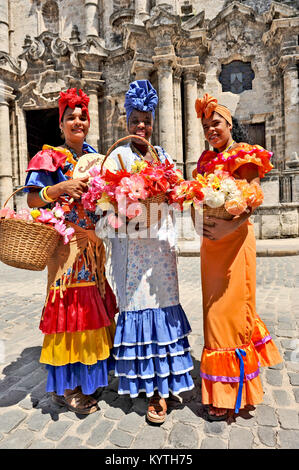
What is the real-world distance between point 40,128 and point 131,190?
63.7 ft

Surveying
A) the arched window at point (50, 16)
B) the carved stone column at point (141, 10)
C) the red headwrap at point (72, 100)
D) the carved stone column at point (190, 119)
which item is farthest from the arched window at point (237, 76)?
the red headwrap at point (72, 100)

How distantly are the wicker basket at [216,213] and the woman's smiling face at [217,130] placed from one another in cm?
64

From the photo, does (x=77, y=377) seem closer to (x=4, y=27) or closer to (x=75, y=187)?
(x=75, y=187)

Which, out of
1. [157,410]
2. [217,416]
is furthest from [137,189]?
[217,416]

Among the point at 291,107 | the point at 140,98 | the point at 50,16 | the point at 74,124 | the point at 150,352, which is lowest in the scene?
the point at 150,352

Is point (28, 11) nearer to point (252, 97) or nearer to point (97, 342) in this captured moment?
point (252, 97)

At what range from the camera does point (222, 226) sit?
6.42 feet

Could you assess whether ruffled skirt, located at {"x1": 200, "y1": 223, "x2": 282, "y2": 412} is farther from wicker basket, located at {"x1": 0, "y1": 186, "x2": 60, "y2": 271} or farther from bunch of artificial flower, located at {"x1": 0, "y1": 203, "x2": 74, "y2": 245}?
wicker basket, located at {"x1": 0, "y1": 186, "x2": 60, "y2": 271}

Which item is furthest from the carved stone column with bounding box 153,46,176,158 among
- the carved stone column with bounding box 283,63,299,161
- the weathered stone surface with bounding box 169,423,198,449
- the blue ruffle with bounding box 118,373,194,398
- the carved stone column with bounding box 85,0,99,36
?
the weathered stone surface with bounding box 169,423,198,449

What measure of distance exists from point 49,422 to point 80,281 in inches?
41.2

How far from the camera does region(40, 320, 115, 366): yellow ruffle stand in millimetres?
2223

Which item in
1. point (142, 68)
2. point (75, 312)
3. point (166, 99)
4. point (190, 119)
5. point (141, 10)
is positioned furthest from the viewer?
point (141, 10)

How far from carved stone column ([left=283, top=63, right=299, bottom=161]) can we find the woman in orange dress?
1364 cm

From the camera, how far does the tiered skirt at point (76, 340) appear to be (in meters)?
2.22
